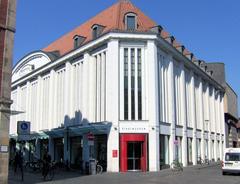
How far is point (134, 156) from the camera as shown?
3644cm

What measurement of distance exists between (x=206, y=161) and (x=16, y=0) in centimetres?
3592

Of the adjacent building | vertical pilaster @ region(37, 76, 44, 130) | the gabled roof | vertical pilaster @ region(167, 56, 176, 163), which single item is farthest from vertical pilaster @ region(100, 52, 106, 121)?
the adjacent building

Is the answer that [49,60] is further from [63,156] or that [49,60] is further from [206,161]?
[206,161]

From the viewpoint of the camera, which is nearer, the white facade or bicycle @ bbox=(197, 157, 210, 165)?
the white facade

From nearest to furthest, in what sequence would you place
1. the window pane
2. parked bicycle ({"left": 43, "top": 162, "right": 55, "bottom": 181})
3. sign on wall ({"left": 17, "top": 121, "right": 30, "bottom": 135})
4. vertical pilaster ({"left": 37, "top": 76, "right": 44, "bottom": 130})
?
sign on wall ({"left": 17, "top": 121, "right": 30, "bottom": 135}) < parked bicycle ({"left": 43, "top": 162, "right": 55, "bottom": 181}) < the window pane < vertical pilaster ({"left": 37, "top": 76, "right": 44, "bottom": 130})

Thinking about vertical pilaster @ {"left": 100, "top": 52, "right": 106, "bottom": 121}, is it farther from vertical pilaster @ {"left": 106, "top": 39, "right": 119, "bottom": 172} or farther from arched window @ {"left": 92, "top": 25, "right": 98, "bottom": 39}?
arched window @ {"left": 92, "top": 25, "right": 98, "bottom": 39}

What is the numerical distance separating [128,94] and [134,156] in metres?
5.69

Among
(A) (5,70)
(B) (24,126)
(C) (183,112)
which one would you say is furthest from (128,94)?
(B) (24,126)

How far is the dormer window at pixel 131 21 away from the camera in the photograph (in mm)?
39000

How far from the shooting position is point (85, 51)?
135 ft

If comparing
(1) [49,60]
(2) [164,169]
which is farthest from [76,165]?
(1) [49,60]

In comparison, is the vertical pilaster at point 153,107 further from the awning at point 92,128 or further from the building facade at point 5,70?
the building facade at point 5,70

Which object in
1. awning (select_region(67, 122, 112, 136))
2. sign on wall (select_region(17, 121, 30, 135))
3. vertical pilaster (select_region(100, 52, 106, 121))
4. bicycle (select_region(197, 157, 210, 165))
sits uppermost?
vertical pilaster (select_region(100, 52, 106, 121))

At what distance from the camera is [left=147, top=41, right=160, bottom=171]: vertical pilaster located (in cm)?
3653
